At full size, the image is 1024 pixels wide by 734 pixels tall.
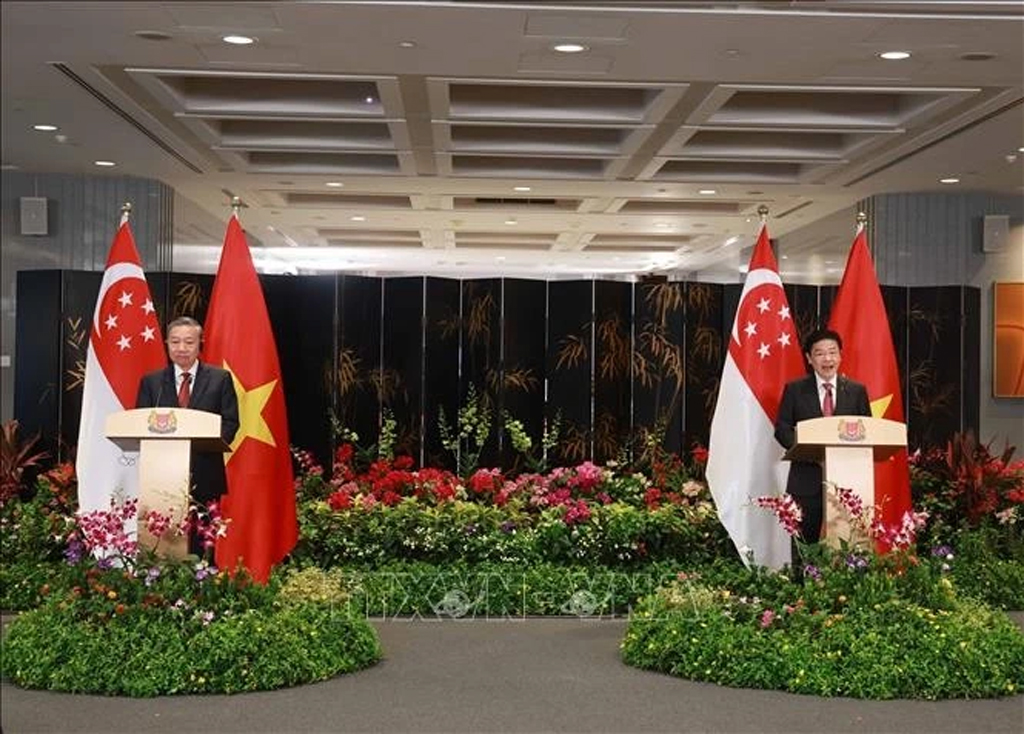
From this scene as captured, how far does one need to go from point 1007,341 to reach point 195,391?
971 centimetres

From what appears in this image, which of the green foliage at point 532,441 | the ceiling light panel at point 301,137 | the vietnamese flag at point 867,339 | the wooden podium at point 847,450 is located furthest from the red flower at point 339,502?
the wooden podium at point 847,450

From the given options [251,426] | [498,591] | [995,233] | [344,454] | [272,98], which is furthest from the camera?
[995,233]

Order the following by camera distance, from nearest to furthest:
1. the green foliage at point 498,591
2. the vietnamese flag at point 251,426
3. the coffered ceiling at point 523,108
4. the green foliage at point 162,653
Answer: the green foliage at point 162,653 → the coffered ceiling at point 523,108 → the vietnamese flag at point 251,426 → the green foliage at point 498,591

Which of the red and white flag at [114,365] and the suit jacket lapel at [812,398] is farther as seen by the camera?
the red and white flag at [114,365]

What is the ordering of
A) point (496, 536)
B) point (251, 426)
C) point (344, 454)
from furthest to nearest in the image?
point (344, 454)
point (496, 536)
point (251, 426)

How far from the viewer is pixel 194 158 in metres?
12.9

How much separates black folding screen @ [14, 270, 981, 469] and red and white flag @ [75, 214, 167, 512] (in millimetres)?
2740

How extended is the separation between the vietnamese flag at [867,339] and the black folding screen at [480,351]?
273cm

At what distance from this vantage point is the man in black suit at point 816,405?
8305 millimetres

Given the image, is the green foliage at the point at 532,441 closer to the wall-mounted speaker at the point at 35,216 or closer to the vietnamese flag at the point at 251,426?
the vietnamese flag at the point at 251,426

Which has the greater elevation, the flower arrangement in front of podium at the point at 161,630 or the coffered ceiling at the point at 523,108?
the coffered ceiling at the point at 523,108

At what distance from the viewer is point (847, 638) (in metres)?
7.11

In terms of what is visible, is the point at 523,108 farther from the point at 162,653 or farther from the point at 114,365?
the point at 162,653

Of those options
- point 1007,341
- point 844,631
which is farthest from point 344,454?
point 1007,341
